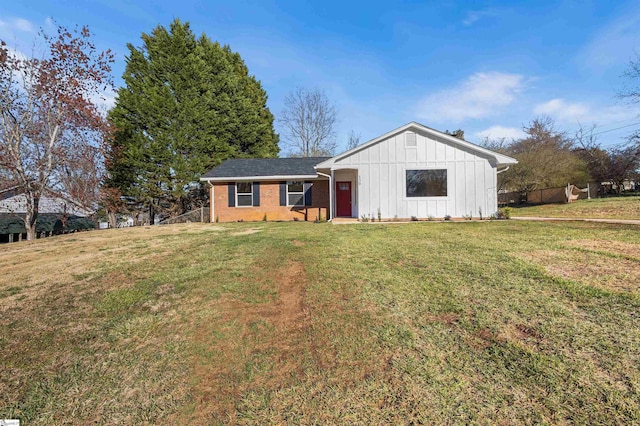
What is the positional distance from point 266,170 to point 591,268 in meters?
13.4

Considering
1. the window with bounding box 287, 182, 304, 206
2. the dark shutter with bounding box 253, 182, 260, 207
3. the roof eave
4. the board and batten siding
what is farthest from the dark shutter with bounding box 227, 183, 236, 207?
the board and batten siding

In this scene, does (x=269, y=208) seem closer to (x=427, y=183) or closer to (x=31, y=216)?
(x=427, y=183)

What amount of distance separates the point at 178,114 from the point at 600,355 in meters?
22.8

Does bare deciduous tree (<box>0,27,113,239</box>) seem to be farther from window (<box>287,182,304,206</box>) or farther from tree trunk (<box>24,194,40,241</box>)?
window (<box>287,182,304,206</box>)

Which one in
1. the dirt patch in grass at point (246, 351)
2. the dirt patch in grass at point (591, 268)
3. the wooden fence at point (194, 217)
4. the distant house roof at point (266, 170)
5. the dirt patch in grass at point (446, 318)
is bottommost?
the dirt patch in grass at point (246, 351)

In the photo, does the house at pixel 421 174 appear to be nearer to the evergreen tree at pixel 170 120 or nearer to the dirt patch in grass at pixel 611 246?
the dirt patch in grass at pixel 611 246

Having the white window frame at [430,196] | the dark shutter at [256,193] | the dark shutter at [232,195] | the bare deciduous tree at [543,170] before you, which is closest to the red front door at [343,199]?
the white window frame at [430,196]

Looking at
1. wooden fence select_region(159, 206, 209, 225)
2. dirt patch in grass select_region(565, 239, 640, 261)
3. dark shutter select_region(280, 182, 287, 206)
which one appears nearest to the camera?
dirt patch in grass select_region(565, 239, 640, 261)

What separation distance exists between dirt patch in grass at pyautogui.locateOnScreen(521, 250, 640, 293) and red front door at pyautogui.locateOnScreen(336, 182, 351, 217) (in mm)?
9690

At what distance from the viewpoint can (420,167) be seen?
40.3ft

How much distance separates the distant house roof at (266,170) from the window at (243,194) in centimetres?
61

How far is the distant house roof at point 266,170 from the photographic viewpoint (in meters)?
14.7

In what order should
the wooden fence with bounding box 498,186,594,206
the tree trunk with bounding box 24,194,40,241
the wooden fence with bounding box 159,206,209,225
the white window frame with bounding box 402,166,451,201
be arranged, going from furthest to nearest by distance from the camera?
the wooden fence with bounding box 498,186,594,206 < the wooden fence with bounding box 159,206,209,225 < the tree trunk with bounding box 24,194,40,241 < the white window frame with bounding box 402,166,451,201

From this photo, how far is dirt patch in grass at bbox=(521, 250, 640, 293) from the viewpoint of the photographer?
3773 millimetres
